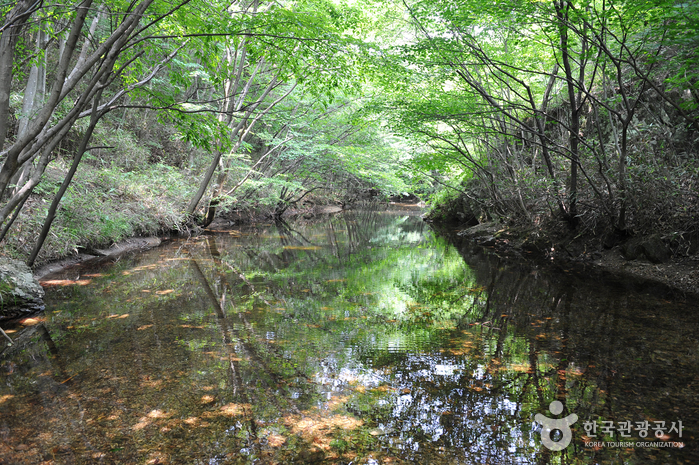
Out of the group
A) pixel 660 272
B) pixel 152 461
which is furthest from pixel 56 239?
pixel 660 272

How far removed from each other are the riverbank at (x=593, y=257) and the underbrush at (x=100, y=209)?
10.9 meters

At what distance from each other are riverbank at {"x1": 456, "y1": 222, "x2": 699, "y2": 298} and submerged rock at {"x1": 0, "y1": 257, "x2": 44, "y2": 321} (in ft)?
33.0

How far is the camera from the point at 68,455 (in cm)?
255

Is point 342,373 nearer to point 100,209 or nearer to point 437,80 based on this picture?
point 100,209

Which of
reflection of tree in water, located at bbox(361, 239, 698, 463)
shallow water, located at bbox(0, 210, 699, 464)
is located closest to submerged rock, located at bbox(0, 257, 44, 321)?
shallow water, located at bbox(0, 210, 699, 464)

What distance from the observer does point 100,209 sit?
376 inches

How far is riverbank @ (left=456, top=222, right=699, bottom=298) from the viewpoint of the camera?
6840 millimetres

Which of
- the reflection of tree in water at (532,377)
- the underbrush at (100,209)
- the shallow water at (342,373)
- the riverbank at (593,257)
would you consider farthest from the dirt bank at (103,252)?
the riverbank at (593,257)

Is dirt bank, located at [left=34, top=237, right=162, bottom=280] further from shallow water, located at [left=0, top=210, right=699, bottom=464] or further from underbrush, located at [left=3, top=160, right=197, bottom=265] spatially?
shallow water, located at [left=0, top=210, right=699, bottom=464]

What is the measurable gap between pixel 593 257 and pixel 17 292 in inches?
436

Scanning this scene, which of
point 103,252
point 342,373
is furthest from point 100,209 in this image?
point 342,373

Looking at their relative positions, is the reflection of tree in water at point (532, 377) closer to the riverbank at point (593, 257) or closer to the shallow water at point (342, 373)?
the shallow water at point (342, 373)

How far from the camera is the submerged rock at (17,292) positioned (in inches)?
199

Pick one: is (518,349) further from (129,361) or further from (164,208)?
(164,208)
